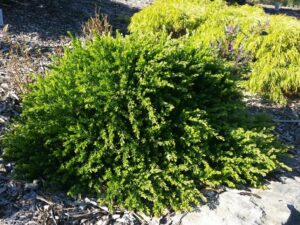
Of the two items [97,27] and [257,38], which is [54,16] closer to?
[97,27]

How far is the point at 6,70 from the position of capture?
450cm

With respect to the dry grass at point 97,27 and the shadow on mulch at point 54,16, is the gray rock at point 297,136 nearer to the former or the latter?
the dry grass at point 97,27

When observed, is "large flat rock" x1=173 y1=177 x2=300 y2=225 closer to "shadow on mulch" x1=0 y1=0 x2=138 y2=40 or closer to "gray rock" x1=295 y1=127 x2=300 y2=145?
"gray rock" x1=295 y1=127 x2=300 y2=145

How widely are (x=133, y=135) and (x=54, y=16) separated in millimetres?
5078

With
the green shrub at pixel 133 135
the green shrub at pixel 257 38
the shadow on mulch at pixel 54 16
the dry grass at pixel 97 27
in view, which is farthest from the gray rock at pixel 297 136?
the shadow on mulch at pixel 54 16

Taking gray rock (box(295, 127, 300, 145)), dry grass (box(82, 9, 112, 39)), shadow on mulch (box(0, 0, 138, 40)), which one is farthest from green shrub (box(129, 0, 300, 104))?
shadow on mulch (box(0, 0, 138, 40))

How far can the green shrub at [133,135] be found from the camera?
2828mm

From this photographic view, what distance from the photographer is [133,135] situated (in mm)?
2934

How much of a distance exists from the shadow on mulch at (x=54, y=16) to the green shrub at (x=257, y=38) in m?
1.31

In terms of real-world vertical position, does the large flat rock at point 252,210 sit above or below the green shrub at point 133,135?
below

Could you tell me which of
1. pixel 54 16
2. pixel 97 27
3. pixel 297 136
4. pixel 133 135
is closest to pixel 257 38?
pixel 297 136

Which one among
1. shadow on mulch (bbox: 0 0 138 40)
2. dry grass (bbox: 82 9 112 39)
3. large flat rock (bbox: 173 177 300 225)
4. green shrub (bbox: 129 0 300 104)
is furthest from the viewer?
shadow on mulch (bbox: 0 0 138 40)

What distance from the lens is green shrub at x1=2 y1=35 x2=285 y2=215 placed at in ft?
9.28

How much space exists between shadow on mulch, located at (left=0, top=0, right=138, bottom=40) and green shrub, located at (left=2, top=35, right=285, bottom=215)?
3315mm
